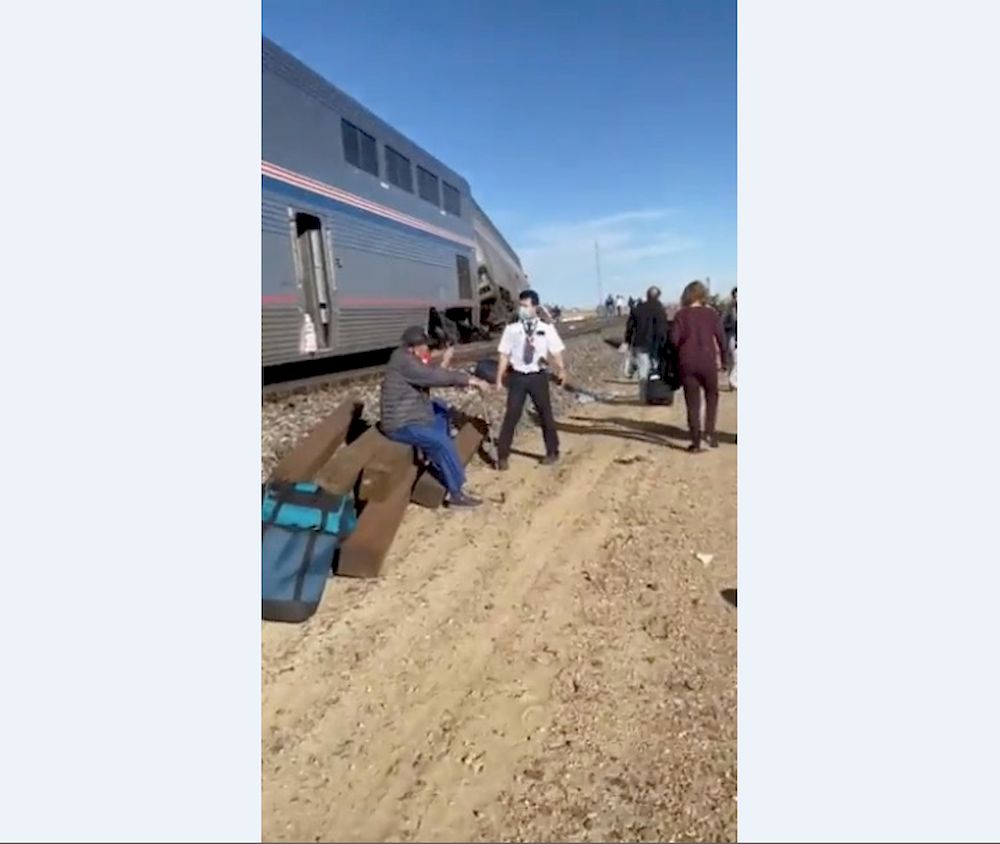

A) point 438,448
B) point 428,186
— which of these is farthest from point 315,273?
point 428,186

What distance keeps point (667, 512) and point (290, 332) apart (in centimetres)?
472

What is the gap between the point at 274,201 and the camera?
768cm

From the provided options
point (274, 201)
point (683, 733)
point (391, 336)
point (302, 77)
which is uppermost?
point (302, 77)

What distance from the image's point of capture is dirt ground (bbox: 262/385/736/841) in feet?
7.25

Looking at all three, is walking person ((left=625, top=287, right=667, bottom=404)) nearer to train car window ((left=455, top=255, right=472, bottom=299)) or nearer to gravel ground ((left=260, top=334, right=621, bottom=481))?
gravel ground ((left=260, top=334, right=621, bottom=481))

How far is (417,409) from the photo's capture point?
4848 millimetres

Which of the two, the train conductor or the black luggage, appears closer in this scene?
the train conductor

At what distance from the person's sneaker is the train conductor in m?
0.98

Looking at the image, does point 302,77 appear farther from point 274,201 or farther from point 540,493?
point 540,493

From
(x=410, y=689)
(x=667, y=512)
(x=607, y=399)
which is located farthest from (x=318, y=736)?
(x=607, y=399)

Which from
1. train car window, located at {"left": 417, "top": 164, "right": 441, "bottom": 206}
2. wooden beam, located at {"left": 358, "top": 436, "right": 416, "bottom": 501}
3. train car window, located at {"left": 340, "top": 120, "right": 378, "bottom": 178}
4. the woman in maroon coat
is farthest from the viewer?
train car window, located at {"left": 417, "top": 164, "right": 441, "bottom": 206}

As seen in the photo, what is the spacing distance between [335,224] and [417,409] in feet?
16.0

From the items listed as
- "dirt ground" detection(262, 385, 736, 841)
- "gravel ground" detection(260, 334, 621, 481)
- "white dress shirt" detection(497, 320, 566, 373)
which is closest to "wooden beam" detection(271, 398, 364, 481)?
"gravel ground" detection(260, 334, 621, 481)

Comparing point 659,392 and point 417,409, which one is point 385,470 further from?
point 659,392
